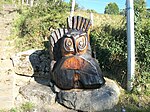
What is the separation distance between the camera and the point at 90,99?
205 inches

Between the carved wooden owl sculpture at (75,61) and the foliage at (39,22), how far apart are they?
1922mm

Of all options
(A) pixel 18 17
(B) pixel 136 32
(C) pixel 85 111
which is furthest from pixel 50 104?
(A) pixel 18 17

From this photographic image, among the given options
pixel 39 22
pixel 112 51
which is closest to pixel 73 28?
pixel 112 51

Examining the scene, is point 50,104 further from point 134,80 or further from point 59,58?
point 134,80

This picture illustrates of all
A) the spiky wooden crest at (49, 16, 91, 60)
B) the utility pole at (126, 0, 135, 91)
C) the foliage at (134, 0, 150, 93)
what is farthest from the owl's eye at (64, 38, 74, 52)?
the foliage at (134, 0, 150, 93)

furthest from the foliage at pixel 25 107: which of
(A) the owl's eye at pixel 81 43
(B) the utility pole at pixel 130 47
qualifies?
(B) the utility pole at pixel 130 47

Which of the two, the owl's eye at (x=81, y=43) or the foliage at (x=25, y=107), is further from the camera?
the owl's eye at (x=81, y=43)

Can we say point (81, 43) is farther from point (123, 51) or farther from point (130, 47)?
point (123, 51)

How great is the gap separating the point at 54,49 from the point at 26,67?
92 centimetres

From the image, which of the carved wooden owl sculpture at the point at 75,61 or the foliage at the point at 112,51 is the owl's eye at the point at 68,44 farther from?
the foliage at the point at 112,51

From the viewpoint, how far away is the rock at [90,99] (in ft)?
17.0

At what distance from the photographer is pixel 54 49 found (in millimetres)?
5820

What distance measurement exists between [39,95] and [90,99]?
96cm

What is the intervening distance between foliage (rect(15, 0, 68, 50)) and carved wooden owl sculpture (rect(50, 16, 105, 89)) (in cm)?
192
